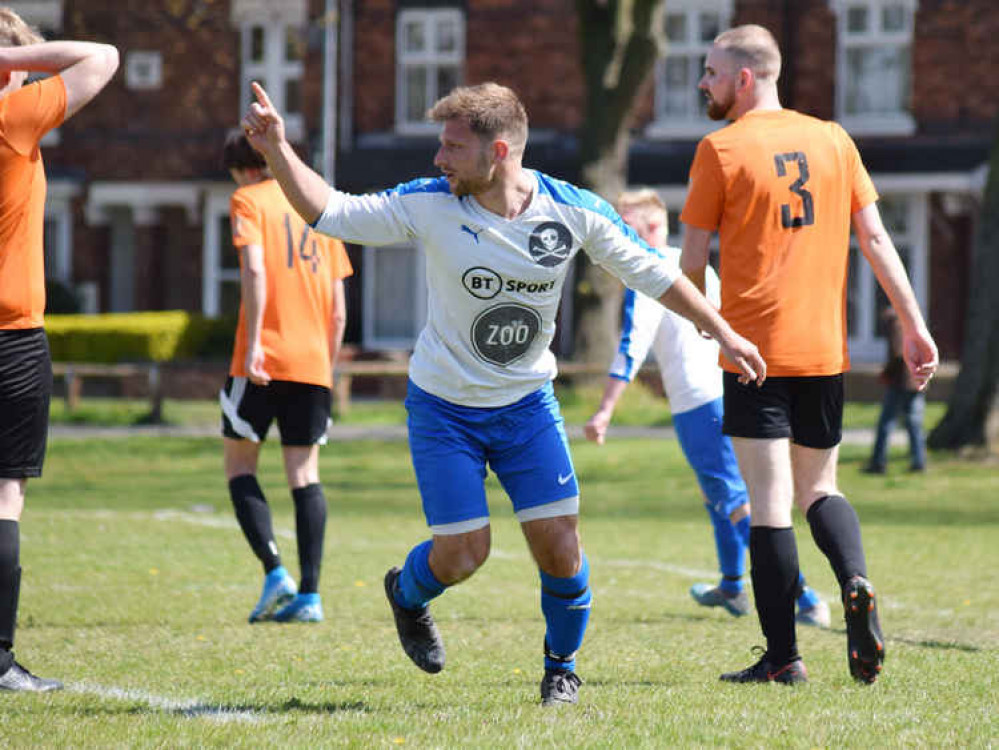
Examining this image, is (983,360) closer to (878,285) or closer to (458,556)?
(878,285)

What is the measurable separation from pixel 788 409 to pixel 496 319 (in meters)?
1.18

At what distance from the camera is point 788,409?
5590 mm

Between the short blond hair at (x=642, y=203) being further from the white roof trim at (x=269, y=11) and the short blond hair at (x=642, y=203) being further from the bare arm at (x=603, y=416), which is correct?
the white roof trim at (x=269, y=11)

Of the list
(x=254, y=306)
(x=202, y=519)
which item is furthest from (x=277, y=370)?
(x=202, y=519)

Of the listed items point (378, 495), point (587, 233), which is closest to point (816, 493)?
point (587, 233)

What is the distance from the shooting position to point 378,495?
15.5 m

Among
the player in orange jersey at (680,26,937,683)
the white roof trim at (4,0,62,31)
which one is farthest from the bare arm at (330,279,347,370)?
the white roof trim at (4,0,62,31)

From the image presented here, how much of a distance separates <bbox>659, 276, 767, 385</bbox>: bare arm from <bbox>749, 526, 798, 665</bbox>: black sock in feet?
2.47

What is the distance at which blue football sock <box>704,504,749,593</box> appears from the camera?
776 centimetres

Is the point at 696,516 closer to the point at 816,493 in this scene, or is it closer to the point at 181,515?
the point at 181,515

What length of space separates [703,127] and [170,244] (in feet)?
40.6

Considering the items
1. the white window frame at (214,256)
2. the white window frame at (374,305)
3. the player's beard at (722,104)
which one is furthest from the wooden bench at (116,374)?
the player's beard at (722,104)

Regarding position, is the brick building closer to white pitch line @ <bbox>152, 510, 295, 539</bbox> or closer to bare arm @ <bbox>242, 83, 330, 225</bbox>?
white pitch line @ <bbox>152, 510, 295, 539</bbox>

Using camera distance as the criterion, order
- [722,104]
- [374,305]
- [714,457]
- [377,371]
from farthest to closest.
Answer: [374,305] → [377,371] → [714,457] → [722,104]
